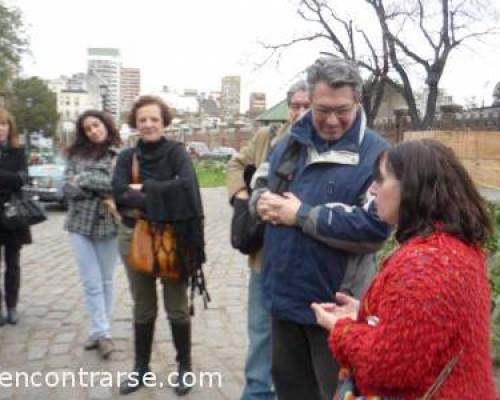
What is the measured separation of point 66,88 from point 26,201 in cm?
13254

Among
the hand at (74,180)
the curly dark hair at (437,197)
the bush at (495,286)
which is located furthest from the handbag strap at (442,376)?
the hand at (74,180)

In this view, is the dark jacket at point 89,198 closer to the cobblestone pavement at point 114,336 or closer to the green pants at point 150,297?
the green pants at point 150,297

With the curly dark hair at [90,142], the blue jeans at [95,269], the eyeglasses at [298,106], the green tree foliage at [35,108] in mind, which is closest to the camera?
the eyeglasses at [298,106]

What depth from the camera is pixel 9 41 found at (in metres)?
34.1

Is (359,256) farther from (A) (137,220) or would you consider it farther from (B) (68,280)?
(B) (68,280)

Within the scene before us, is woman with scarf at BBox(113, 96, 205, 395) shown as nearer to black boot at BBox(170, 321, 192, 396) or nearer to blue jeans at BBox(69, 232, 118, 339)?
black boot at BBox(170, 321, 192, 396)

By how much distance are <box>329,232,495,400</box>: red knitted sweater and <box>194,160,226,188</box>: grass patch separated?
23.0 meters

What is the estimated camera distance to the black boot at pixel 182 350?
12.9 feet

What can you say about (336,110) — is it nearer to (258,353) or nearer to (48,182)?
(258,353)

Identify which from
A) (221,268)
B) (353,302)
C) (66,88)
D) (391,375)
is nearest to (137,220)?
(353,302)

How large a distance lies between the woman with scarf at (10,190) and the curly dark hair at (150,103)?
1800 millimetres

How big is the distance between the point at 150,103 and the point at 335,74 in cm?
173

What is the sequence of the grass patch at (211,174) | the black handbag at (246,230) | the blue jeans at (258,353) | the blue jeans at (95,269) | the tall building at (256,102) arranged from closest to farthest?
the black handbag at (246,230) < the blue jeans at (258,353) < the blue jeans at (95,269) < the grass patch at (211,174) < the tall building at (256,102)

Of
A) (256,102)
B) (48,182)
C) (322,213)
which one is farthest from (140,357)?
(256,102)
